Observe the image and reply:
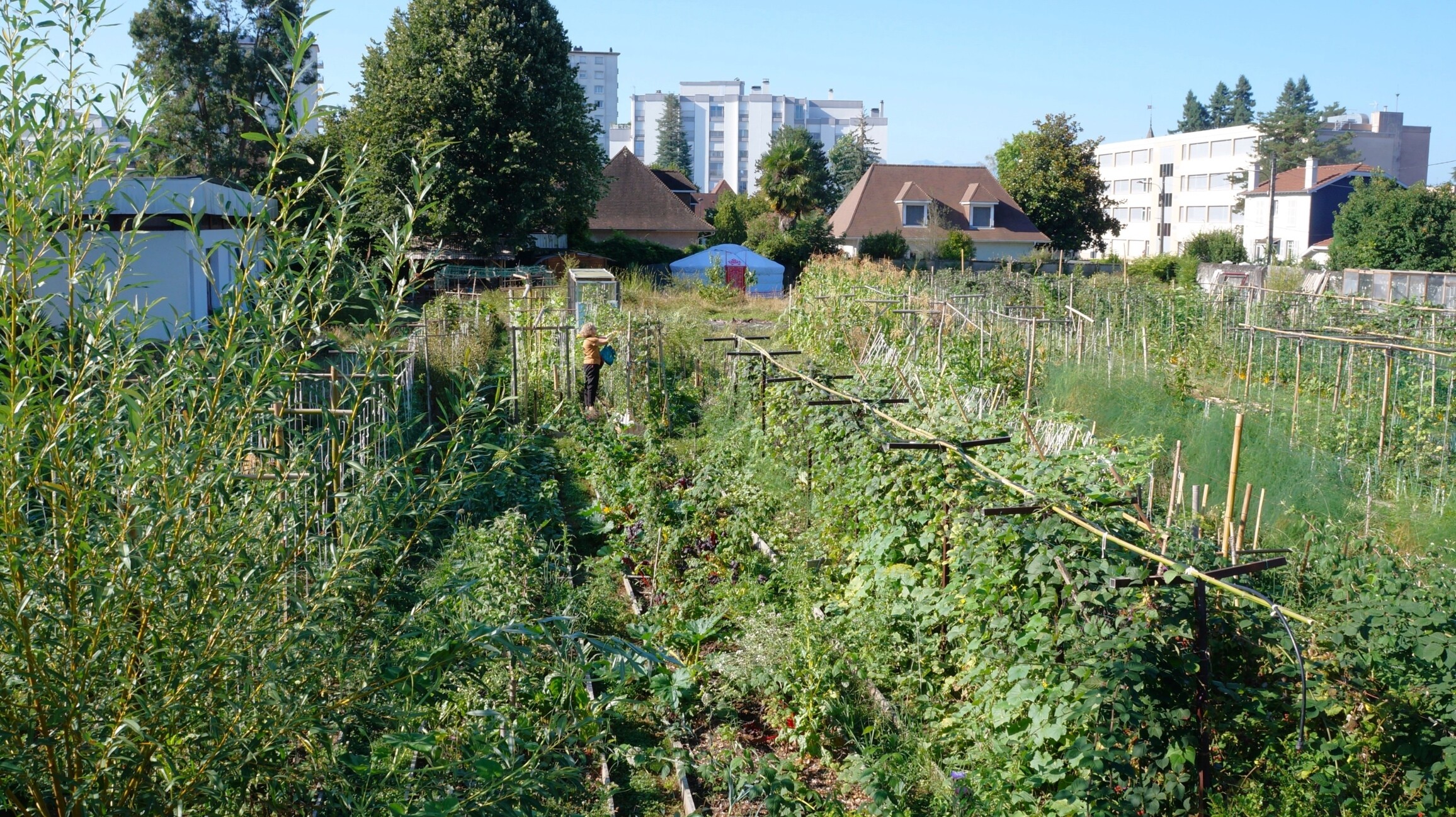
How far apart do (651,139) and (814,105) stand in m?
20.2

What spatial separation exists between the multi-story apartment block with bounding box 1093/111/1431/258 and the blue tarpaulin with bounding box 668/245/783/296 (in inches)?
1373

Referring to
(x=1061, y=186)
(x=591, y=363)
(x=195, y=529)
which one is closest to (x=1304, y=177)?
(x=1061, y=186)

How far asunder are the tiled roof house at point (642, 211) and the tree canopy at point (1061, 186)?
12.1 meters

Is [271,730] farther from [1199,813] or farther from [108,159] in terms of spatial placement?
[1199,813]

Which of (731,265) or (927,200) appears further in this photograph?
(927,200)

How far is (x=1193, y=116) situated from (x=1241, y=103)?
4.44 meters

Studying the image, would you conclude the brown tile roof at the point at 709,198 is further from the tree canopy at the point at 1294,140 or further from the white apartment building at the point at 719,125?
the white apartment building at the point at 719,125

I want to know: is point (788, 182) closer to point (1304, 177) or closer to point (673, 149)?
point (1304, 177)

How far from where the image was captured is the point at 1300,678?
4086 mm

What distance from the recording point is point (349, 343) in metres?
16.0

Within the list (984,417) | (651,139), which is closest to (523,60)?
(984,417)

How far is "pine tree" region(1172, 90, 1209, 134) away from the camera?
88.3 metres

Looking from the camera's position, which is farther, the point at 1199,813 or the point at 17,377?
the point at 1199,813

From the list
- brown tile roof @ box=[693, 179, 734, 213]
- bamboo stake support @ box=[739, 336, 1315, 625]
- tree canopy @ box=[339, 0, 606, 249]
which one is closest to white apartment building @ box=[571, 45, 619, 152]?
brown tile roof @ box=[693, 179, 734, 213]
